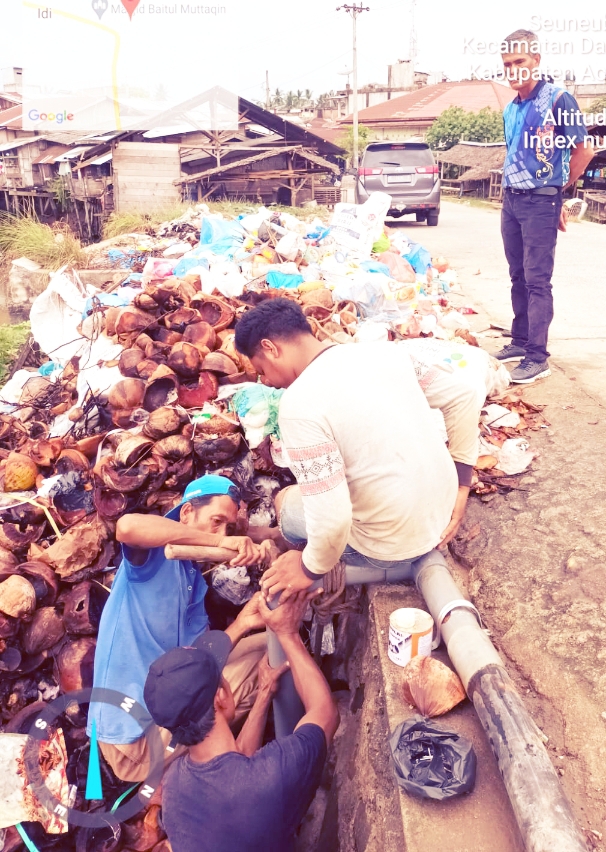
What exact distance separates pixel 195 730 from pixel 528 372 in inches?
128

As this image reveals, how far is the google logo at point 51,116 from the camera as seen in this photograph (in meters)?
20.5

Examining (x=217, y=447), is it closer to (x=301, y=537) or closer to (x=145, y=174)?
(x=301, y=537)

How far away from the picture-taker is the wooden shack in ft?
88.6

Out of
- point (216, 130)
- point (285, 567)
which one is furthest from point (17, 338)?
point (216, 130)

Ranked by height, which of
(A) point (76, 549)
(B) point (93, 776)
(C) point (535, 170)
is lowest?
(B) point (93, 776)

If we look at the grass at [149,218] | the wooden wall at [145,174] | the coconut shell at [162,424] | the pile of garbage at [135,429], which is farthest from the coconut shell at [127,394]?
the wooden wall at [145,174]

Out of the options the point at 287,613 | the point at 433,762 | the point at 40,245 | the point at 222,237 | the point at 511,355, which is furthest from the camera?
the point at 40,245

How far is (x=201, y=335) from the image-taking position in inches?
161

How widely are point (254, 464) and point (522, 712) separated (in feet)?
6.66

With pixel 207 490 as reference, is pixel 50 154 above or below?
above

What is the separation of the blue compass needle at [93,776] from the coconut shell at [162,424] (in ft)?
4.81

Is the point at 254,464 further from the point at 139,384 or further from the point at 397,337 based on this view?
the point at 397,337

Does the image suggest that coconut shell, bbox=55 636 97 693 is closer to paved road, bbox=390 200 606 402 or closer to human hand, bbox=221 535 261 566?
human hand, bbox=221 535 261 566

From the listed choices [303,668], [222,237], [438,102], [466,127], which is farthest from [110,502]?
[438,102]
